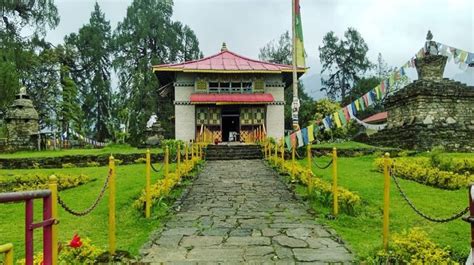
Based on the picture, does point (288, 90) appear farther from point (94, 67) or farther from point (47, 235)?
point (47, 235)

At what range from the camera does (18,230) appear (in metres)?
6.37

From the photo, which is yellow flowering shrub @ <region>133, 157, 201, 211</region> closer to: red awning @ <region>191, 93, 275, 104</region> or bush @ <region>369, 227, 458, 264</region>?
bush @ <region>369, 227, 458, 264</region>

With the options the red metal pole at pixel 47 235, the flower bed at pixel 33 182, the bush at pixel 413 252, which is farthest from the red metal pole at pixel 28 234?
the flower bed at pixel 33 182

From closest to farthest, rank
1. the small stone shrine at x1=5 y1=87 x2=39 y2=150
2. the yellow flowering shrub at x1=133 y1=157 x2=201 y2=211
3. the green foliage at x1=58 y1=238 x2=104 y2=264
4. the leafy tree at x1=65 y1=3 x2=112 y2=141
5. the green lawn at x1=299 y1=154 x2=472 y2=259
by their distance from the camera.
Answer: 1. the green foliage at x1=58 y1=238 x2=104 y2=264
2. the green lawn at x1=299 y1=154 x2=472 y2=259
3. the yellow flowering shrub at x1=133 y1=157 x2=201 y2=211
4. the small stone shrine at x1=5 y1=87 x2=39 y2=150
5. the leafy tree at x1=65 y1=3 x2=112 y2=141

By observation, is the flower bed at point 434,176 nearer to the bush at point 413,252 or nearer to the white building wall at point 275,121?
the bush at point 413,252

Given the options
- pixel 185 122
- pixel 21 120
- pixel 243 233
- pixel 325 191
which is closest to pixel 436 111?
pixel 325 191

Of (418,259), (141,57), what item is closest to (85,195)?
(418,259)

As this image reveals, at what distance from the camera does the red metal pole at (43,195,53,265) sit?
3.24 meters

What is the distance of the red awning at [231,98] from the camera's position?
24547mm

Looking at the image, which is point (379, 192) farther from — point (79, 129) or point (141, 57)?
point (141, 57)

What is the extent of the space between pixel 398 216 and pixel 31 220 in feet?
18.7

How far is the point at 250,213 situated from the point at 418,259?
3597 millimetres

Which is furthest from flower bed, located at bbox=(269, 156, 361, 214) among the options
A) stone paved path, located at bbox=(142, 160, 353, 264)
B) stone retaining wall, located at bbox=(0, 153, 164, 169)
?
stone retaining wall, located at bbox=(0, 153, 164, 169)

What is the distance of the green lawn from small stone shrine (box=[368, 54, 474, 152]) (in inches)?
346
